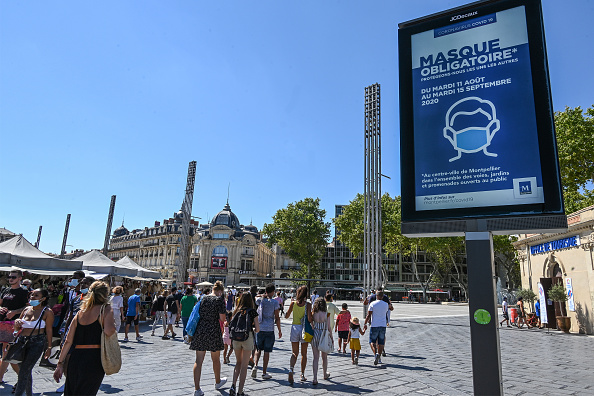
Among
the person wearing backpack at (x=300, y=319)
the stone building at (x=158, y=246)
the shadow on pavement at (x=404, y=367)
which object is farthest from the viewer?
the stone building at (x=158, y=246)

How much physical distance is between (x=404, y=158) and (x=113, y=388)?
19.0 feet

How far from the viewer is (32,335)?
534 centimetres

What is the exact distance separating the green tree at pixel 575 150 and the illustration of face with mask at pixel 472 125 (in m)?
23.1

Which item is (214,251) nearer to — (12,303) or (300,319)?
(300,319)

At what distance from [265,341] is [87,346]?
3828 mm

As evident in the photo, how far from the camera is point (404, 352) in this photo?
10617 mm

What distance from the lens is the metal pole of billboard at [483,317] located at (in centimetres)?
432

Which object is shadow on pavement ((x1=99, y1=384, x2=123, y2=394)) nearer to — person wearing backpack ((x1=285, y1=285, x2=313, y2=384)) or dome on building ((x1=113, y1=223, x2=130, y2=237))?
person wearing backpack ((x1=285, y1=285, x2=313, y2=384))

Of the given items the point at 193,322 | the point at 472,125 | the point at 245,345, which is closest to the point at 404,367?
the point at 245,345

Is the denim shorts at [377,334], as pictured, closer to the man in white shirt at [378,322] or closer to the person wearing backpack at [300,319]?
the man in white shirt at [378,322]

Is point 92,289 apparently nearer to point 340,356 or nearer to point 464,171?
point 464,171

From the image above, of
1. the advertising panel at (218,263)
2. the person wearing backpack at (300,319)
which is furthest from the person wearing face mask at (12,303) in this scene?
the advertising panel at (218,263)

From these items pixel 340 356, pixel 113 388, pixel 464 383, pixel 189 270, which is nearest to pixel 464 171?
pixel 464 383

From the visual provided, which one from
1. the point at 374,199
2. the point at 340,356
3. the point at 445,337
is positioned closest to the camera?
the point at 340,356
